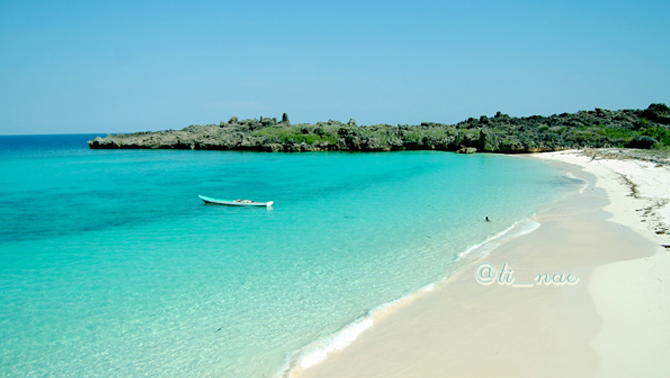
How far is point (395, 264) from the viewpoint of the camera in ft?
31.8

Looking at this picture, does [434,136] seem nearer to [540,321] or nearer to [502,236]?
[502,236]

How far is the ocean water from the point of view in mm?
6137

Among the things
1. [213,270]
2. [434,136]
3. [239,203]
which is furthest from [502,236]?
[434,136]

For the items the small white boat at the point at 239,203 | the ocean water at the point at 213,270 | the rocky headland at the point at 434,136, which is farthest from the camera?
the rocky headland at the point at 434,136

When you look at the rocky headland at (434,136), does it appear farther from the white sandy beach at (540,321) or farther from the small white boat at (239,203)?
the white sandy beach at (540,321)

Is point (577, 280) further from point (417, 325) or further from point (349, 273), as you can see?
point (349, 273)

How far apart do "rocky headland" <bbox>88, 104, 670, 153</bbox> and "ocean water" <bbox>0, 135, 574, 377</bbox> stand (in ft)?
98.6

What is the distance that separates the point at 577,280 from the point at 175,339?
26.2 feet

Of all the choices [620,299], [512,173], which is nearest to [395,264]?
[620,299]

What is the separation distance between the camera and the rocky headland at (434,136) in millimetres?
46906

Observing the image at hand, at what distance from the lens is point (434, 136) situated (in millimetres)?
53781

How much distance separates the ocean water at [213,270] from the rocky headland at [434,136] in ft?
98.6

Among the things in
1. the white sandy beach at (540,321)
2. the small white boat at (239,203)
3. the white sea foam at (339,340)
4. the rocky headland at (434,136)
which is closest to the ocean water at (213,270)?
the white sea foam at (339,340)

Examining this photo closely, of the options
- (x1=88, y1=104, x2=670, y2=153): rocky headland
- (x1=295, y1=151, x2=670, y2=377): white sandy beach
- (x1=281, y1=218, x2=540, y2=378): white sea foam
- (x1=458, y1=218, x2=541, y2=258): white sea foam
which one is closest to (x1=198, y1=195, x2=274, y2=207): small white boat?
(x1=458, y1=218, x2=541, y2=258): white sea foam
